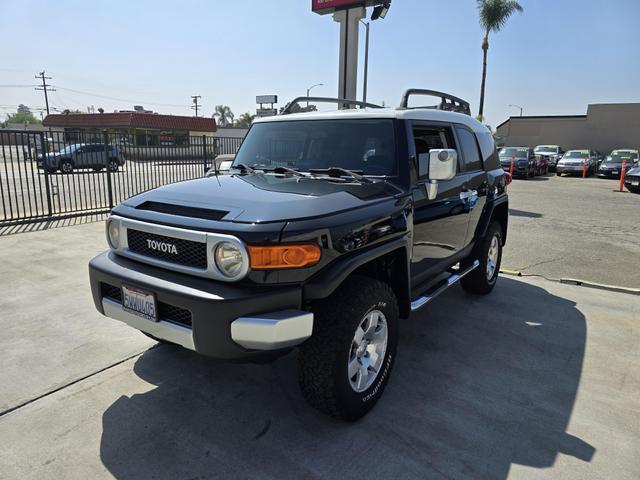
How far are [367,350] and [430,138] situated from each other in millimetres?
1951

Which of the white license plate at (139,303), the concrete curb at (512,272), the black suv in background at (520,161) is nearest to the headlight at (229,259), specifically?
the white license plate at (139,303)

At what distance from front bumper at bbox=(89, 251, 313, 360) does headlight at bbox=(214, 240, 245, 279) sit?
0.26ft

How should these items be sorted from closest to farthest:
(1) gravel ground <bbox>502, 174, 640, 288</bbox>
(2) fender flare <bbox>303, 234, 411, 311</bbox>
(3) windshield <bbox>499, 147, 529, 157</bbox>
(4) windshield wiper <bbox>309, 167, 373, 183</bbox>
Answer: (2) fender flare <bbox>303, 234, 411, 311</bbox> < (4) windshield wiper <bbox>309, 167, 373, 183</bbox> < (1) gravel ground <bbox>502, 174, 640, 288</bbox> < (3) windshield <bbox>499, 147, 529, 157</bbox>

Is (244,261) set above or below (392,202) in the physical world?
below

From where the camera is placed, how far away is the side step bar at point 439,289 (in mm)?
3475

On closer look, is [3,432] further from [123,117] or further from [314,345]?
[123,117]

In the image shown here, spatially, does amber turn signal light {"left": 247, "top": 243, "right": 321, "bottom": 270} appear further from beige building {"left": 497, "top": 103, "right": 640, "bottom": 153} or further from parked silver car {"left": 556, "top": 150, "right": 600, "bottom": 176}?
beige building {"left": 497, "top": 103, "right": 640, "bottom": 153}

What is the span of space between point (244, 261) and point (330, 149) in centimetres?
166

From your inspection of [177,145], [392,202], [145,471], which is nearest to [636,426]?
[392,202]

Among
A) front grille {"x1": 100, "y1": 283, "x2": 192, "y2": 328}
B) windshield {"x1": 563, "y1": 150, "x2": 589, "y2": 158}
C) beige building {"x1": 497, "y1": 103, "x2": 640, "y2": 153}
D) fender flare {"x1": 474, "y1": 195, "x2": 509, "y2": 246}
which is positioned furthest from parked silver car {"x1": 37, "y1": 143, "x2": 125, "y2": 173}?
beige building {"x1": 497, "y1": 103, "x2": 640, "y2": 153}

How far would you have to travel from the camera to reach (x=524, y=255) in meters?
7.38

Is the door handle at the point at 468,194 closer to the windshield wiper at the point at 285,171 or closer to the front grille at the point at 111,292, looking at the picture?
the windshield wiper at the point at 285,171

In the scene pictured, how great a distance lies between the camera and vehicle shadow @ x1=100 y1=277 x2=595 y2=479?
2490 mm

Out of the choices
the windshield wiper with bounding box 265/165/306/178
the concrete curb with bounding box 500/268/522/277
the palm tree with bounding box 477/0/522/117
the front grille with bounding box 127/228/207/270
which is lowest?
the concrete curb with bounding box 500/268/522/277
